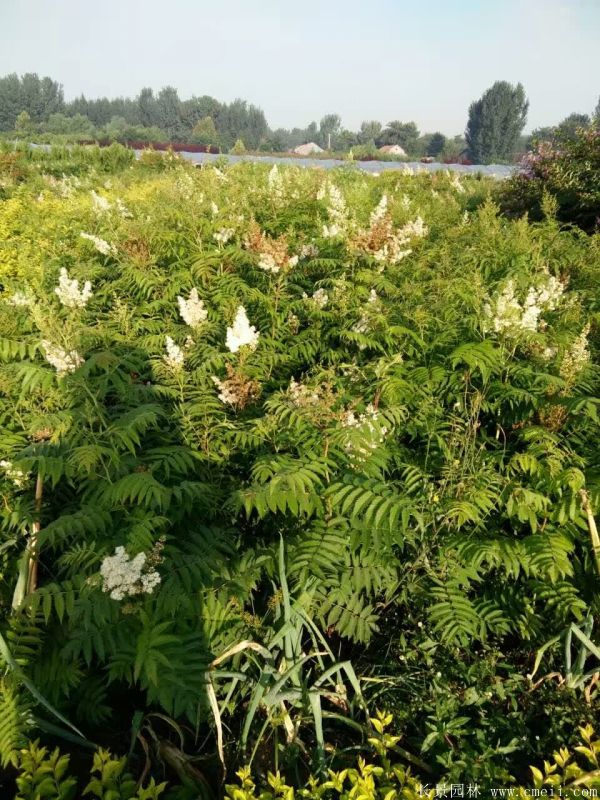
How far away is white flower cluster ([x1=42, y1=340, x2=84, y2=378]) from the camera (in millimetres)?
3422

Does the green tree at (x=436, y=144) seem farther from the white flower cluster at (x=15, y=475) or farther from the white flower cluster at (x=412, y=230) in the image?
the white flower cluster at (x=15, y=475)

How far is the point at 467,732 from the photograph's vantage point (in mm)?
2270

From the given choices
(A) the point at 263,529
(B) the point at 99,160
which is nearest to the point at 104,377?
(A) the point at 263,529

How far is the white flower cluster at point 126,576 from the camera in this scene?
2.28 meters

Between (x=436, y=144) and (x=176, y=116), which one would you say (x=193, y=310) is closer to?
(x=436, y=144)

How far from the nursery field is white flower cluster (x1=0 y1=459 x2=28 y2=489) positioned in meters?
0.02

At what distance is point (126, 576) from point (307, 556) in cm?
88

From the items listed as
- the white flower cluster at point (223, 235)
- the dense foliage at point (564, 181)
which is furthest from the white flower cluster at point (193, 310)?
the dense foliage at point (564, 181)

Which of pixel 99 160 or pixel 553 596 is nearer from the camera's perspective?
pixel 553 596

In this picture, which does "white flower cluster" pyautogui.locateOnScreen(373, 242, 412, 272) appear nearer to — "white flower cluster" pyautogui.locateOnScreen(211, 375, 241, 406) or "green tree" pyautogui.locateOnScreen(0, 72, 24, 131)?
"white flower cluster" pyautogui.locateOnScreen(211, 375, 241, 406)

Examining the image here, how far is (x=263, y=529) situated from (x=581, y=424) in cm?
226

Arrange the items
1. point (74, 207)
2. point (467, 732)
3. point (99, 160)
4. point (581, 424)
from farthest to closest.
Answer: point (99, 160) → point (74, 207) → point (581, 424) → point (467, 732)

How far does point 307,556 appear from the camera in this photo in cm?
259

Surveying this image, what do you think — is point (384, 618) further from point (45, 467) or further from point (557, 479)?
point (45, 467)
